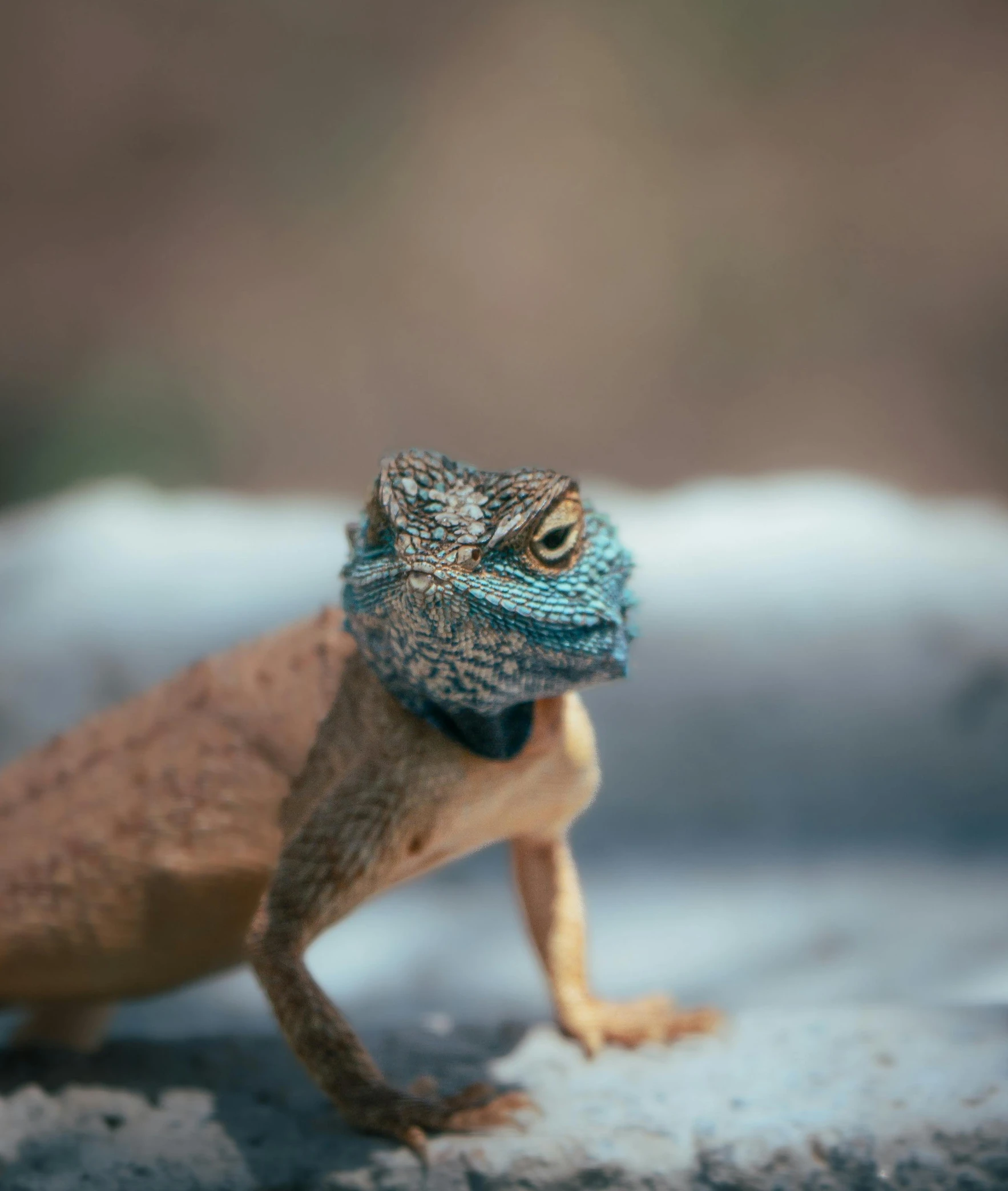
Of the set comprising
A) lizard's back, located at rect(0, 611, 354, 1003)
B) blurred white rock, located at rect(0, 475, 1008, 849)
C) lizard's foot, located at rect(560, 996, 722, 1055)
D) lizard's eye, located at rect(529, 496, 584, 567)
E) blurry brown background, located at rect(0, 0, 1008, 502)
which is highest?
blurry brown background, located at rect(0, 0, 1008, 502)

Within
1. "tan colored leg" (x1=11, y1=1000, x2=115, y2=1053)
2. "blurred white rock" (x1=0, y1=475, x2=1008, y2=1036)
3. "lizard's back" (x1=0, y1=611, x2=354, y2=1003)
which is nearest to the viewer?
"lizard's back" (x1=0, y1=611, x2=354, y2=1003)

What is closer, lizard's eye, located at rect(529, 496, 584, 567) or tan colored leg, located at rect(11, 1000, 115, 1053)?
lizard's eye, located at rect(529, 496, 584, 567)

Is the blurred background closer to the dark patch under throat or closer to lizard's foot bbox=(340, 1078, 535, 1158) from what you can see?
lizard's foot bbox=(340, 1078, 535, 1158)

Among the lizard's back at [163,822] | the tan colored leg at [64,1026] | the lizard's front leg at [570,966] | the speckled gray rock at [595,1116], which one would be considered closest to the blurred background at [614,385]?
the tan colored leg at [64,1026]

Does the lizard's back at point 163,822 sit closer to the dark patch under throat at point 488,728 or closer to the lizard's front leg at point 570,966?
the dark patch under throat at point 488,728

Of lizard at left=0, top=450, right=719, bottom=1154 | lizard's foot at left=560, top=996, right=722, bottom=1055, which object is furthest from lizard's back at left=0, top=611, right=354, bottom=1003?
lizard's foot at left=560, top=996, right=722, bottom=1055

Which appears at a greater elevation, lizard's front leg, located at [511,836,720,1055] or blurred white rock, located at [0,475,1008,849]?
blurred white rock, located at [0,475,1008,849]
